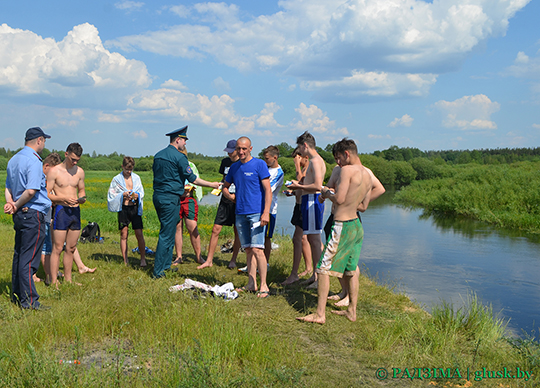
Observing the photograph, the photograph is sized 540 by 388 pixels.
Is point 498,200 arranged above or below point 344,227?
below

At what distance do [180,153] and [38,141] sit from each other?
1.97 m

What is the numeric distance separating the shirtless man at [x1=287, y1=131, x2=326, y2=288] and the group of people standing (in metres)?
0.01

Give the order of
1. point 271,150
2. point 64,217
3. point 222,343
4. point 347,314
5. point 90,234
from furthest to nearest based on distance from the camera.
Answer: point 90,234
point 271,150
point 64,217
point 347,314
point 222,343

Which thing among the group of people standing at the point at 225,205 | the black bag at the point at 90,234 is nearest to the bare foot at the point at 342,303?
the group of people standing at the point at 225,205

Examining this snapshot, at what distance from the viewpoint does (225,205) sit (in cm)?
717

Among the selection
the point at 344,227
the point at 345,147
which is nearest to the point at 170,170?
the point at 345,147

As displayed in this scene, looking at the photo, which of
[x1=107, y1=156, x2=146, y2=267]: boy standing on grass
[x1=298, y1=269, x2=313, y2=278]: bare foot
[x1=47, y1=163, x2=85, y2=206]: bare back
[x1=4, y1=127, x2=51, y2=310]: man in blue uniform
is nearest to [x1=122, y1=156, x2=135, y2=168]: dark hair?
[x1=107, y1=156, x2=146, y2=267]: boy standing on grass

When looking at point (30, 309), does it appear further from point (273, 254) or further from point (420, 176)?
point (420, 176)

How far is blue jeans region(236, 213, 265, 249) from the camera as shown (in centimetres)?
536

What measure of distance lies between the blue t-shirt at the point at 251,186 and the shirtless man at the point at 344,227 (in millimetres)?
1145

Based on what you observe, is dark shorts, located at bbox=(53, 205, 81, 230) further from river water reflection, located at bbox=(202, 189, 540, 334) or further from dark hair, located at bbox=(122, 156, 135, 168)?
river water reflection, located at bbox=(202, 189, 540, 334)

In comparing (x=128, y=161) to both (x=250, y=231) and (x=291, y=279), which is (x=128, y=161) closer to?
(x=250, y=231)

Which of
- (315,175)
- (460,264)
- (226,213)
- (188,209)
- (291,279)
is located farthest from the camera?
(460,264)

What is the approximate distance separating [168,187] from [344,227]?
2.91 metres
